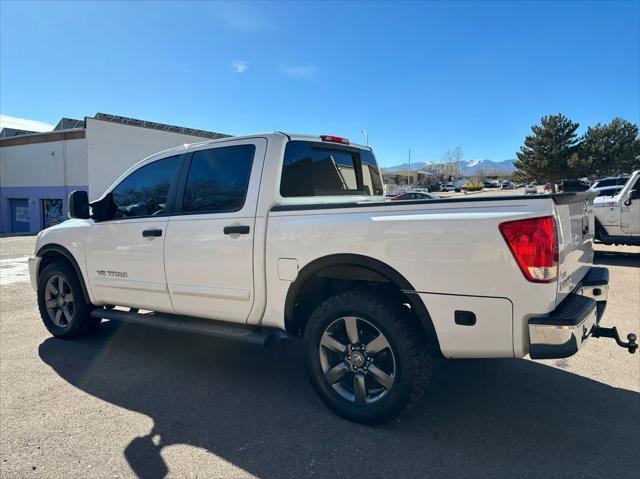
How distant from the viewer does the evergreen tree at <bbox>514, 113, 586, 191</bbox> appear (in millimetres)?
48344

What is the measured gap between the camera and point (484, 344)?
2.64 meters

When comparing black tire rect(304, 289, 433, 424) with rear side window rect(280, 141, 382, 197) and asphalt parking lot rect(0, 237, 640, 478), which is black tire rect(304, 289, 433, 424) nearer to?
asphalt parking lot rect(0, 237, 640, 478)

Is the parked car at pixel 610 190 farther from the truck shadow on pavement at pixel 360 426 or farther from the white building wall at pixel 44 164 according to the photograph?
the white building wall at pixel 44 164

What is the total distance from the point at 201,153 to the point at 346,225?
176 cm

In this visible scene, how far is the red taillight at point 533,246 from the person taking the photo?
8.09 ft

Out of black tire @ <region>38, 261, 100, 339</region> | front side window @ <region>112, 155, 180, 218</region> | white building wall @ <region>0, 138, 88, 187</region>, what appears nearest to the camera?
front side window @ <region>112, 155, 180, 218</region>

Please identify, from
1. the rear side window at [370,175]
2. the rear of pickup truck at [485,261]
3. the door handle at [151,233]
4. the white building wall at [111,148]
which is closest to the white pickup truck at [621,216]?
the rear side window at [370,175]

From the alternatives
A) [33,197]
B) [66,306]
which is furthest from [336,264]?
[33,197]

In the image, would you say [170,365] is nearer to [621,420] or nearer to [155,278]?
[155,278]

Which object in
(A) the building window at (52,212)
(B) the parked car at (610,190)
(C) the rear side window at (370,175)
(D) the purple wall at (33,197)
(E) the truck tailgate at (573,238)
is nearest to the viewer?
(E) the truck tailgate at (573,238)

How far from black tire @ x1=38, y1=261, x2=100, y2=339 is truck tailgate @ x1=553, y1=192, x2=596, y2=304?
4618 mm

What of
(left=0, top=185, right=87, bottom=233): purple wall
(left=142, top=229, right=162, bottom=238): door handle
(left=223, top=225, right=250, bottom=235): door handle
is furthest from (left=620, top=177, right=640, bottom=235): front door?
(left=0, top=185, right=87, bottom=233): purple wall

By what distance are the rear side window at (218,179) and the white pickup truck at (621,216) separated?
9872mm

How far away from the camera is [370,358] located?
3.08 meters
